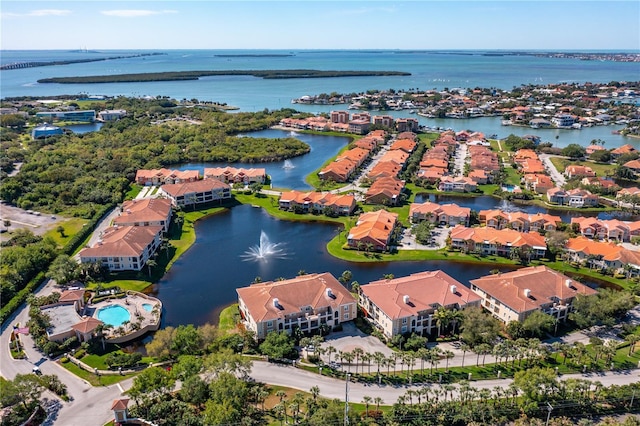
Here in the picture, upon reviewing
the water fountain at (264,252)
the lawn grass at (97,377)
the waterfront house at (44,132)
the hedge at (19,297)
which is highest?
the waterfront house at (44,132)

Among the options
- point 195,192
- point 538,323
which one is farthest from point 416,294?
point 195,192

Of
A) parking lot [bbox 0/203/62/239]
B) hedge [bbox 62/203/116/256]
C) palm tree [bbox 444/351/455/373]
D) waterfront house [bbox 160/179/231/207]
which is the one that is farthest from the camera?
waterfront house [bbox 160/179/231/207]

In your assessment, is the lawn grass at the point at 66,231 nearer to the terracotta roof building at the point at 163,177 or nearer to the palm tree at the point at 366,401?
the terracotta roof building at the point at 163,177

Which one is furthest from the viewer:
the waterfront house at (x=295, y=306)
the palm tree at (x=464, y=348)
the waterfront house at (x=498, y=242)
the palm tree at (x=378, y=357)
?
the waterfront house at (x=498, y=242)

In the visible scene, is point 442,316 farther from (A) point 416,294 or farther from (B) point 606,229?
(B) point 606,229

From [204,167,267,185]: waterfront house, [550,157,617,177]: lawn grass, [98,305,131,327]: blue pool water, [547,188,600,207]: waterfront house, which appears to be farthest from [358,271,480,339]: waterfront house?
[550,157,617,177]: lawn grass

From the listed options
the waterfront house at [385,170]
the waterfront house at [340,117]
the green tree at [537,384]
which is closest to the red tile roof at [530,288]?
the green tree at [537,384]

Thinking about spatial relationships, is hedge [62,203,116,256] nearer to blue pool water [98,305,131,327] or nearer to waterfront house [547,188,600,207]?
blue pool water [98,305,131,327]
